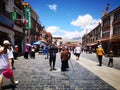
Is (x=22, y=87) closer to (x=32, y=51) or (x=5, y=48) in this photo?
(x=5, y=48)

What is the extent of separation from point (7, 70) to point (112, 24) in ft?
124

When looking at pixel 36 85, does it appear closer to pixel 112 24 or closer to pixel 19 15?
pixel 19 15

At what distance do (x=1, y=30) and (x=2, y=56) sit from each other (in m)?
13.4

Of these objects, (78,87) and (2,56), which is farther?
(78,87)

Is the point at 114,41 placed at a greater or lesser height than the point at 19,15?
lesser

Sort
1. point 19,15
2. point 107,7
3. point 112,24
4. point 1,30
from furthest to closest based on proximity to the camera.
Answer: point 107,7 → point 112,24 → point 19,15 → point 1,30

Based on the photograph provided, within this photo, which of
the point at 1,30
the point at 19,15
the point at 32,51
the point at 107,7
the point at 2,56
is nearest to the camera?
the point at 2,56

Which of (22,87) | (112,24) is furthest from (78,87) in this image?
(112,24)

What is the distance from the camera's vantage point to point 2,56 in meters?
5.32

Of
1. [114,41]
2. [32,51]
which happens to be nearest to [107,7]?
[114,41]

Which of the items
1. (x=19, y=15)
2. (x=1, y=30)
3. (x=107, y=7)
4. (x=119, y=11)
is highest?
(x=107, y=7)

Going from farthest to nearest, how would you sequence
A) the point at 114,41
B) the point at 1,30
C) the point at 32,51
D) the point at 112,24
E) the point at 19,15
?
the point at 112,24, the point at 114,41, the point at 19,15, the point at 32,51, the point at 1,30

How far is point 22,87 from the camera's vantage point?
6.41 meters

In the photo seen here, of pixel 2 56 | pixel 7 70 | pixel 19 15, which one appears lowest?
pixel 7 70
